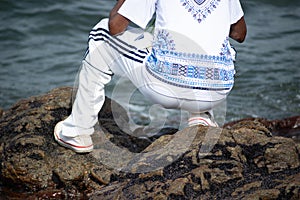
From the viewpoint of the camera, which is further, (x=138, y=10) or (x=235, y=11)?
(x=235, y=11)

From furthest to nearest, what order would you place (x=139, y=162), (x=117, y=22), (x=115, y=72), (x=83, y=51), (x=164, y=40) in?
(x=83, y=51) < (x=115, y=72) < (x=117, y=22) < (x=164, y=40) < (x=139, y=162)

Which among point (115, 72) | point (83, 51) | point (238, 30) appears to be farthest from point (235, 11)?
point (83, 51)

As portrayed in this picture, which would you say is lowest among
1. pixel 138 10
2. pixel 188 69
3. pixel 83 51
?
pixel 83 51

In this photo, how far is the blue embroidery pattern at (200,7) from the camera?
3482 mm

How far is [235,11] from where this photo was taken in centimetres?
378

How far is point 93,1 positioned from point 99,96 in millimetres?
7155

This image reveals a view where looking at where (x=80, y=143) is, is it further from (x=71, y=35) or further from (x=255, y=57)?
(x=71, y=35)

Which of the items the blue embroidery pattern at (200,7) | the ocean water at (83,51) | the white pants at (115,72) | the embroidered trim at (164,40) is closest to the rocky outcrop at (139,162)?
the white pants at (115,72)

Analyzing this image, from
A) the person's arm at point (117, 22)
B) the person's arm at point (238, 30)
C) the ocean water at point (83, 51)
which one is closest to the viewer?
the person's arm at point (117, 22)

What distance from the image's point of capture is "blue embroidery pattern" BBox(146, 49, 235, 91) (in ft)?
11.7

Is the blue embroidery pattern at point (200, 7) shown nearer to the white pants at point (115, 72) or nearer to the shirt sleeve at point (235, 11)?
the shirt sleeve at point (235, 11)

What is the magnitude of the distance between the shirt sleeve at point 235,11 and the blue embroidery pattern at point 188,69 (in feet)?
1.04

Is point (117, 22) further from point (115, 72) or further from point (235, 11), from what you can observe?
point (235, 11)

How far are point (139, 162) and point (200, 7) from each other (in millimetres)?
988
